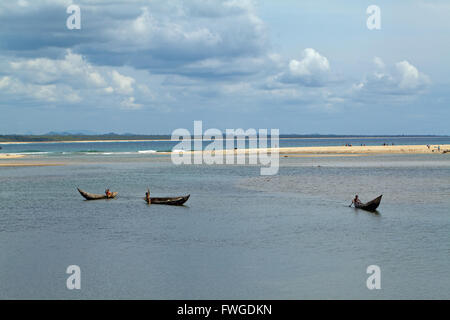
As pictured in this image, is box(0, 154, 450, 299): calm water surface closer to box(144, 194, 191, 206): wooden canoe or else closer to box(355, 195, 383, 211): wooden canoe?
box(144, 194, 191, 206): wooden canoe

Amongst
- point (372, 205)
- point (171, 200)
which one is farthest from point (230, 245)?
point (171, 200)

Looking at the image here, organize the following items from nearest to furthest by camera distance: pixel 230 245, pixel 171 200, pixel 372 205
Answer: pixel 230 245 < pixel 372 205 < pixel 171 200

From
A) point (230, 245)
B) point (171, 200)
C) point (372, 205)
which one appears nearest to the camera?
point (230, 245)

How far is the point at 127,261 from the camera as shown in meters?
19.8

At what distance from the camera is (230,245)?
22609 mm

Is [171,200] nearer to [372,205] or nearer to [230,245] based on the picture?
[372,205]

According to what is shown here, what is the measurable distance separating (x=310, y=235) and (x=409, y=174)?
36298mm

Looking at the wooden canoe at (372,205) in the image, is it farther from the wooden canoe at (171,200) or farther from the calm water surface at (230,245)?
the wooden canoe at (171,200)

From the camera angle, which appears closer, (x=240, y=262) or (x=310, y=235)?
(x=240, y=262)

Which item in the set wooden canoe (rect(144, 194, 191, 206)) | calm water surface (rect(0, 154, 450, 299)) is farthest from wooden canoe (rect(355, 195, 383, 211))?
wooden canoe (rect(144, 194, 191, 206))

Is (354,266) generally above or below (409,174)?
below

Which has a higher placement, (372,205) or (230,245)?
(372,205)
